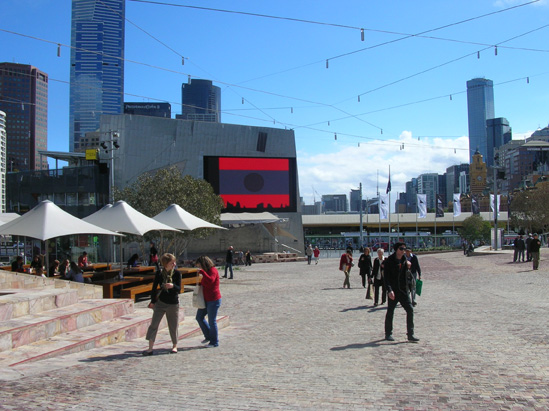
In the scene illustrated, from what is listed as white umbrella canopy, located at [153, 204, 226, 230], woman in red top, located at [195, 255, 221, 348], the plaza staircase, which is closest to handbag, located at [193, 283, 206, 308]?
woman in red top, located at [195, 255, 221, 348]

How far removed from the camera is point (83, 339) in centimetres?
812

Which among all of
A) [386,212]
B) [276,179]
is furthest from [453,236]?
[276,179]

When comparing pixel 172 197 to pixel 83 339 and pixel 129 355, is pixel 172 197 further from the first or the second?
pixel 129 355

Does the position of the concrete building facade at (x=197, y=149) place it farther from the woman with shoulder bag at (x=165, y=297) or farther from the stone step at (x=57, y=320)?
the woman with shoulder bag at (x=165, y=297)

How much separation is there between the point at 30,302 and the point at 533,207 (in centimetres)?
5754

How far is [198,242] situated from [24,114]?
123 meters

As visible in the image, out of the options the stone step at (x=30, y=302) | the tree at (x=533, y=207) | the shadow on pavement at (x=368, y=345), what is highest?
the tree at (x=533, y=207)

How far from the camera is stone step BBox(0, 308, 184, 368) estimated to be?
23.1 ft

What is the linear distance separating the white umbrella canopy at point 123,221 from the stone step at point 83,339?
21.3 feet

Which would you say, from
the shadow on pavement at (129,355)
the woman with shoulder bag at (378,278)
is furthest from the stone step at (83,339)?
the woman with shoulder bag at (378,278)

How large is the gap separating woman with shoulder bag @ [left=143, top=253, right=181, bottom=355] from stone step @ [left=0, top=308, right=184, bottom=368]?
1.00 meters

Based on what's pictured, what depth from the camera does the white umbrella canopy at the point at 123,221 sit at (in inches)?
656

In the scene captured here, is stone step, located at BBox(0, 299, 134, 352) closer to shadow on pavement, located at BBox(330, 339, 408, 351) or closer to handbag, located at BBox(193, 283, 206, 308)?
handbag, located at BBox(193, 283, 206, 308)

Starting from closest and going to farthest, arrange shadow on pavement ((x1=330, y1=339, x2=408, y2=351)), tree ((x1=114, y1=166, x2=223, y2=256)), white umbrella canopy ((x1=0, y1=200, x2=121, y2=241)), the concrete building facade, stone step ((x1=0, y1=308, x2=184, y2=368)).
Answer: stone step ((x1=0, y1=308, x2=184, y2=368)) → shadow on pavement ((x1=330, y1=339, x2=408, y2=351)) → white umbrella canopy ((x1=0, y1=200, x2=121, y2=241)) → tree ((x1=114, y1=166, x2=223, y2=256)) → the concrete building facade
